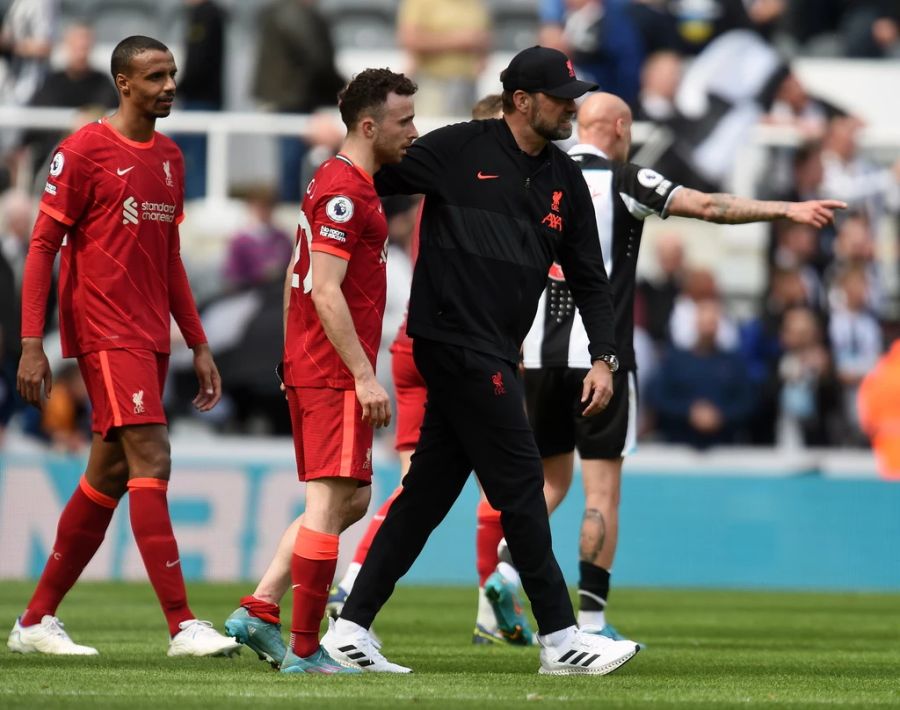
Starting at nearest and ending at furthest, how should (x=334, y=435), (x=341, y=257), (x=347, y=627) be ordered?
1. (x=341, y=257)
2. (x=334, y=435)
3. (x=347, y=627)

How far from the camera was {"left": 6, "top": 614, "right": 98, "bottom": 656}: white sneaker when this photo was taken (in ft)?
25.5

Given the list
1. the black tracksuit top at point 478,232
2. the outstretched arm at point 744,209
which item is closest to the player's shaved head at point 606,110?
the outstretched arm at point 744,209

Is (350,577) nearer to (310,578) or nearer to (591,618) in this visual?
(591,618)

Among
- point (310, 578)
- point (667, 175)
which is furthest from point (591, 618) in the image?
point (667, 175)

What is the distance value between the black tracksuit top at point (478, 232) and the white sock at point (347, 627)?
1.13 meters

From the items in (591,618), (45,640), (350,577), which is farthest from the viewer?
(350,577)

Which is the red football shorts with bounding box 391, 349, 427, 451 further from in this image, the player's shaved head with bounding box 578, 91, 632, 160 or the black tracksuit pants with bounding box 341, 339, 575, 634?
the black tracksuit pants with bounding box 341, 339, 575, 634

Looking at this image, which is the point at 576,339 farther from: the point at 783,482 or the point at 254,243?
the point at 254,243

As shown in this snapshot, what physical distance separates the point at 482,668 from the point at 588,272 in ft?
5.48

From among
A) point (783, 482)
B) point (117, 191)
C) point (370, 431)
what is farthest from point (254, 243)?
point (370, 431)

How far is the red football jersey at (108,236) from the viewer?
763 centimetres

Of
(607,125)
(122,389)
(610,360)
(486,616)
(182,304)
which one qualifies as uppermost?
(607,125)

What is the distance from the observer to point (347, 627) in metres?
7.00

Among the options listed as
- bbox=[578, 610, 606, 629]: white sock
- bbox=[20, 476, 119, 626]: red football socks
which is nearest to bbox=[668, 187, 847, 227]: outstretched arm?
bbox=[578, 610, 606, 629]: white sock
